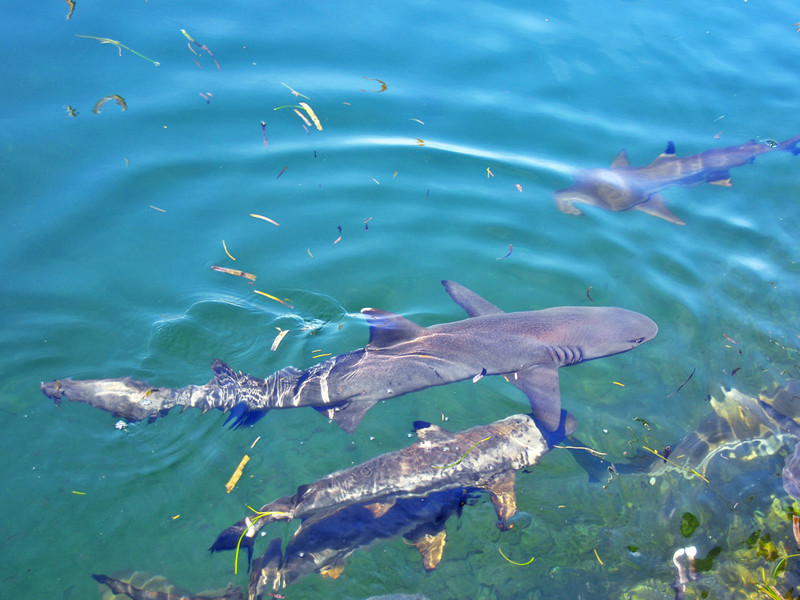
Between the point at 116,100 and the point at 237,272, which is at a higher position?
the point at 116,100

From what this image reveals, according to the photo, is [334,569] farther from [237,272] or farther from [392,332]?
[237,272]

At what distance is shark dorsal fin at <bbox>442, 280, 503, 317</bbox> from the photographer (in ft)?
21.6

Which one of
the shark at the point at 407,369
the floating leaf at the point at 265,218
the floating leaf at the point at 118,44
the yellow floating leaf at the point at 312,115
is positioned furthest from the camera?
the floating leaf at the point at 118,44

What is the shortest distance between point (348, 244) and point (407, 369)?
2.28 metres

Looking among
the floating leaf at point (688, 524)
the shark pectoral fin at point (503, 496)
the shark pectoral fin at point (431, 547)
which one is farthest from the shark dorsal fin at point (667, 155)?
the shark pectoral fin at point (431, 547)

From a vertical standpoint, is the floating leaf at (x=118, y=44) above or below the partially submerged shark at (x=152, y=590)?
above

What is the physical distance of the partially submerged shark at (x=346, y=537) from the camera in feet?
14.6

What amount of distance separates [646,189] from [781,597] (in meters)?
6.20

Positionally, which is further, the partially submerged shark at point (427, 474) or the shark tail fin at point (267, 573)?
the partially submerged shark at point (427, 474)

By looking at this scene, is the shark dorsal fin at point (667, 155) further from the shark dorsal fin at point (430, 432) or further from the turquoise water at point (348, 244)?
the shark dorsal fin at point (430, 432)

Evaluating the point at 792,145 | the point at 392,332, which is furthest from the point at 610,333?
the point at 792,145

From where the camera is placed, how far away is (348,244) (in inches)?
288

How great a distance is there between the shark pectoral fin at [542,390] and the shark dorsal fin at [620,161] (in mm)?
4630

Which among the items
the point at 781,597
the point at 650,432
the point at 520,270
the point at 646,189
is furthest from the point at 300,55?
the point at 781,597
